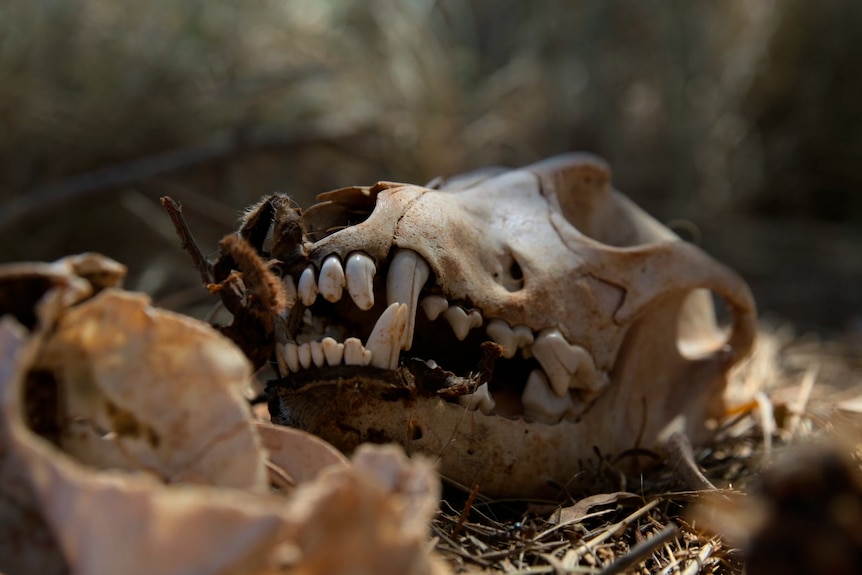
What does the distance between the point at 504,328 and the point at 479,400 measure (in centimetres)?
19

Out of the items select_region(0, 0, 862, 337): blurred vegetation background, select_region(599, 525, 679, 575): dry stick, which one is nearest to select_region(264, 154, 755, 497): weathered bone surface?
select_region(599, 525, 679, 575): dry stick

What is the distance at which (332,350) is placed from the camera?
5.64ft

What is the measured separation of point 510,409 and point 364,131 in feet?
12.5

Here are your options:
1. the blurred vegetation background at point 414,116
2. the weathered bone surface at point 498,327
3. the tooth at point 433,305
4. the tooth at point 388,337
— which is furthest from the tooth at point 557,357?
the blurred vegetation background at point 414,116

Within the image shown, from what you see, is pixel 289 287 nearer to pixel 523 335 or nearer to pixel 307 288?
pixel 307 288

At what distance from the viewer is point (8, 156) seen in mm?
4738

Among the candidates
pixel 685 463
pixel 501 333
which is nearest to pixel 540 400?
pixel 501 333

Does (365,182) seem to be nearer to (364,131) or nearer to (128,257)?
(364,131)

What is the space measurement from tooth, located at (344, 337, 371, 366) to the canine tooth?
0.36 feet

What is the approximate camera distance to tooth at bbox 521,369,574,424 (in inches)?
80.5

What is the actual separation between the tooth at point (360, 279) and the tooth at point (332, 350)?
92mm

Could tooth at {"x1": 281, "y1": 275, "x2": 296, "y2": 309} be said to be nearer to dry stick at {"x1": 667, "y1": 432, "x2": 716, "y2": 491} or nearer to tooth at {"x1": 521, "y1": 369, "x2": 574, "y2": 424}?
tooth at {"x1": 521, "y1": 369, "x2": 574, "y2": 424}

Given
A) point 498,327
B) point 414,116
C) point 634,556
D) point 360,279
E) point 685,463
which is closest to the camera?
point 634,556

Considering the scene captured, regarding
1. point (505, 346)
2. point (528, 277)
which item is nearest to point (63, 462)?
point (505, 346)
